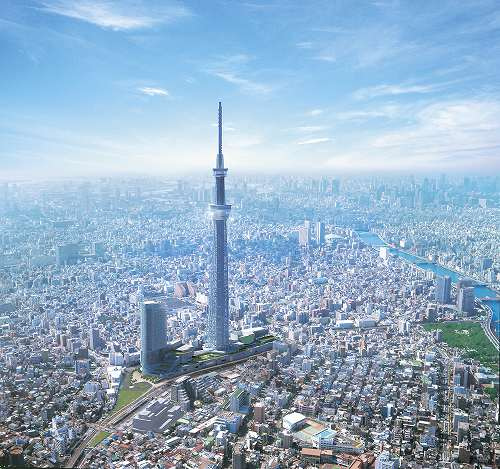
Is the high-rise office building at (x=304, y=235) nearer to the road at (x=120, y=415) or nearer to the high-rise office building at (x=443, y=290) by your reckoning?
the high-rise office building at (x=443, y=290)

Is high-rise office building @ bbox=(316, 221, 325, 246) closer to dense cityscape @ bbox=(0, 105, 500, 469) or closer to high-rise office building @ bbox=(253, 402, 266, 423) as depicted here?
dense cityscape @ bbox=(0, 105, 500, 469)

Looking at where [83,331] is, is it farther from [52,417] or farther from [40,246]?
[52,417]

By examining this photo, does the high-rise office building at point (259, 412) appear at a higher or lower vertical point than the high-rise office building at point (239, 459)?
higher

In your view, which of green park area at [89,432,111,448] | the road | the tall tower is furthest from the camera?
the tall tower

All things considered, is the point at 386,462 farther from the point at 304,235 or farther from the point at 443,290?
the point at 304,235

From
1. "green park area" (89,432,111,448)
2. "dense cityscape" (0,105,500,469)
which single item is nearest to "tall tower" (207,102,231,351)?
"dense cityscape" (0,105,500,469)

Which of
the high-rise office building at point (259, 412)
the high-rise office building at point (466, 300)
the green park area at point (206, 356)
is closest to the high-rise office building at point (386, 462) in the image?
the high-rise office building at point (259, 412)

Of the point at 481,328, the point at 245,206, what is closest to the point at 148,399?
the point at 481,328
